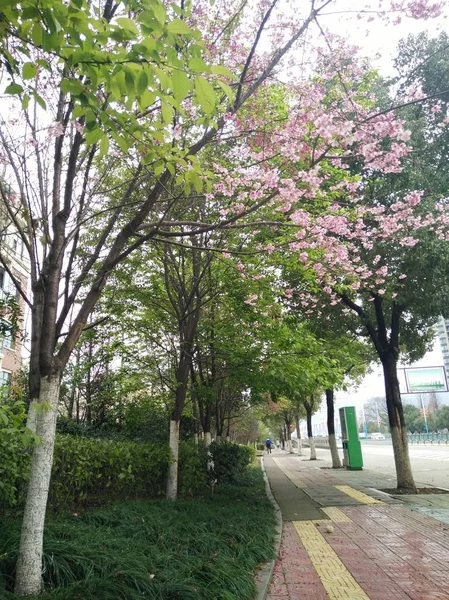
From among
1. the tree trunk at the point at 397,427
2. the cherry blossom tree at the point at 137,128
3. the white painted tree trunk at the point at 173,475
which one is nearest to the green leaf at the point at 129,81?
the cherry blossom tree at the point at 137,128

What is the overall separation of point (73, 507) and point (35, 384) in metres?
2.96

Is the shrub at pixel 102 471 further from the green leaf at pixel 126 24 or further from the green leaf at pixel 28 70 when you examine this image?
the green leaf at pixel 126 24

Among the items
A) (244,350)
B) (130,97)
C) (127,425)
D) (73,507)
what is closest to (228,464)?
(127,425)

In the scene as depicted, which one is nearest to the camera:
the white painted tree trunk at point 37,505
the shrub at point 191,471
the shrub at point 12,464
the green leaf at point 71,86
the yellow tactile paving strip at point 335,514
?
the green leaf at point 71,86

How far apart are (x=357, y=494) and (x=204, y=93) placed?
36.7 feet

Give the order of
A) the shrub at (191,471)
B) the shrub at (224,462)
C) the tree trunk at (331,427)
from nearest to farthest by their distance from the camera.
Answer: the shrub at (191,471), the shrub at (224,462), the tree trunk at (331,427)

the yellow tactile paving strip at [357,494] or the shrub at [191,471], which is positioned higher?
the shrub at [191,471]

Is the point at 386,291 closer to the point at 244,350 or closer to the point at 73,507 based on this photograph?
the point at 244,350

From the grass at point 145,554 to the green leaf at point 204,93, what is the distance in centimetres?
341

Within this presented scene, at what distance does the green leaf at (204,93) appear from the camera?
2.10 meters

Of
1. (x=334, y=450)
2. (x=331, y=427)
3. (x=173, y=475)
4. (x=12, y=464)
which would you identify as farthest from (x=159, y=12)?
(x=334, y=450)

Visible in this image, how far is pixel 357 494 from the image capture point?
1109cm

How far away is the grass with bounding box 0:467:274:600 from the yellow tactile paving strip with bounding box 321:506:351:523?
176cm

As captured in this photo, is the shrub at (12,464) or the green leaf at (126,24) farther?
the shrub at (12,464)
